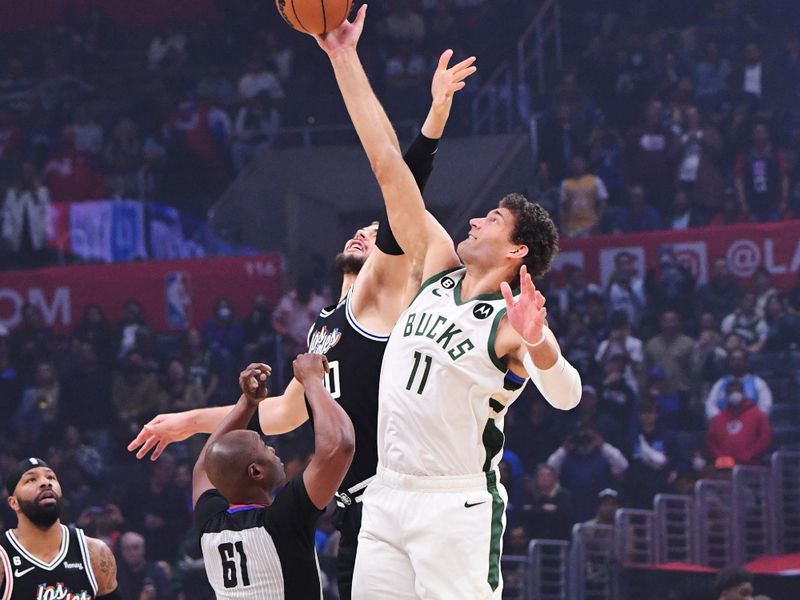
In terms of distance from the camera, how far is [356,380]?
194 inches

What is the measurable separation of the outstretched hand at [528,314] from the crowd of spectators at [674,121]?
9.61 m

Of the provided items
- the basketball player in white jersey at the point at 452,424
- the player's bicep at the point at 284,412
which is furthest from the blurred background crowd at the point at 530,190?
the basketball player in white jersey at the point at 452,424

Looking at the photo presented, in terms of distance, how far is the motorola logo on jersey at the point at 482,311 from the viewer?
174 inches

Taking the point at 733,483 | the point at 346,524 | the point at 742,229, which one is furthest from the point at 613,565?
the point at 346,524

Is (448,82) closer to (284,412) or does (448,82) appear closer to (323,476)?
(284,412)

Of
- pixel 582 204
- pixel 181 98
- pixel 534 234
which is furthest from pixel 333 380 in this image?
pixel 181 98

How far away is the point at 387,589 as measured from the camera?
14.3 feet

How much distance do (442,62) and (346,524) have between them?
165cm

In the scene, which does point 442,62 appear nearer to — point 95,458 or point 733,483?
point 733,483

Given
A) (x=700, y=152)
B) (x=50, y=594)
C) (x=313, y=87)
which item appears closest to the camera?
(x=50, y=594)

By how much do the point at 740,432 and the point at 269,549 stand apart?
26.0ft

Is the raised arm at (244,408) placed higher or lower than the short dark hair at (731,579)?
higher

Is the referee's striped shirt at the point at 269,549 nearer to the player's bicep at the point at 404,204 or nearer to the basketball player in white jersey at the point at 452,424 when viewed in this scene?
the basketball player in white jersey at the point at 452,424

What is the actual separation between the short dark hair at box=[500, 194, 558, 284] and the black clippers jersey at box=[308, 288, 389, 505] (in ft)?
2.25
